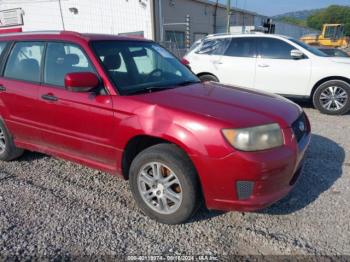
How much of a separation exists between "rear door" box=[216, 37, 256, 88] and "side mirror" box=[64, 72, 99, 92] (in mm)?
5137

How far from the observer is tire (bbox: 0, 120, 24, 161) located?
4.36 meters

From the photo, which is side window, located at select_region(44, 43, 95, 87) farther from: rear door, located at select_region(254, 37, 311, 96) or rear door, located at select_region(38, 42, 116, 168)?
rear door, located at select_region(254, 37, 311, 96)

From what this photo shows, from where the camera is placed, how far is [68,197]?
11.7 ft

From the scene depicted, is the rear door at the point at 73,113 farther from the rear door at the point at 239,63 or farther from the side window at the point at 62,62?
the rear door at the point at 239,63

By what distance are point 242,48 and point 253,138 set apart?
5617 millimetres

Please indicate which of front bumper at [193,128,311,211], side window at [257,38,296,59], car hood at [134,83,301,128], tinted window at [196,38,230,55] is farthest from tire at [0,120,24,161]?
side window at [257,38,296,59]

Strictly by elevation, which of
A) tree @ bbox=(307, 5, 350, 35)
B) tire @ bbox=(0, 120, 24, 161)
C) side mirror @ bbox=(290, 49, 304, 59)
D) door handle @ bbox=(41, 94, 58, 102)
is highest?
tree @ bbox=(307, 5, 350, 35)

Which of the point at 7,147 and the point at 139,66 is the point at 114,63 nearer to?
the point at 139,66

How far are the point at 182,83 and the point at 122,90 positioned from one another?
82 cm

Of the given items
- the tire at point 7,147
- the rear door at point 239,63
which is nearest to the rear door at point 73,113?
the tire at point 7,147

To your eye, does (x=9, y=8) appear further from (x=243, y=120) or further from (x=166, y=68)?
(x=243, y=120)

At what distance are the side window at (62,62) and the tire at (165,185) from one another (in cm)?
119

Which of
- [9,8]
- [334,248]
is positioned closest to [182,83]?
[334,248]

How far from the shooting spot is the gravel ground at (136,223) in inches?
107
